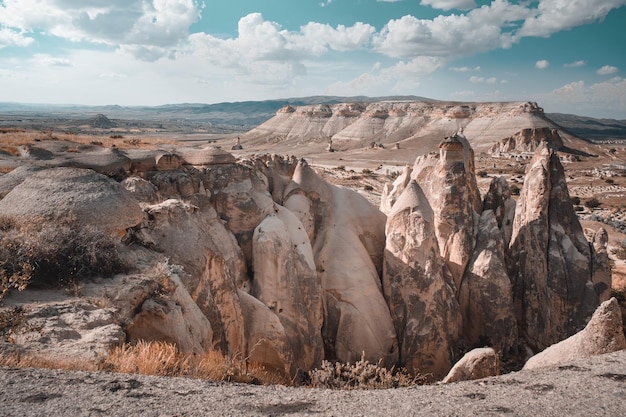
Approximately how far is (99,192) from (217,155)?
12.7 feet

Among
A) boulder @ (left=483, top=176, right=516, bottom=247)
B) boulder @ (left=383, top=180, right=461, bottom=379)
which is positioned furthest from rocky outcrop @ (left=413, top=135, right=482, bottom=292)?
boulder @ (left=383, top=180, right=461, bottom=379)

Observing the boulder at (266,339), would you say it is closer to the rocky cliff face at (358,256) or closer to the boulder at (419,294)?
the rocky cliff face at (358,256)

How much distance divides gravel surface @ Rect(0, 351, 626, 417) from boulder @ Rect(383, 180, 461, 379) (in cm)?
494

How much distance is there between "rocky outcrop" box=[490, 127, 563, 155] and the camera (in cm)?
5878

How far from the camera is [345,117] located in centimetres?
8594

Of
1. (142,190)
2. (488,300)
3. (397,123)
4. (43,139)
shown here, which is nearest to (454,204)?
(488,300)

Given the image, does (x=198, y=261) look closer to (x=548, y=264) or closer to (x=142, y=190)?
(x=142, y=190)

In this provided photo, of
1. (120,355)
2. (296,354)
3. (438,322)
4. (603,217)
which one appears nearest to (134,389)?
(120,355)

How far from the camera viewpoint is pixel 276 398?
3.12 metres

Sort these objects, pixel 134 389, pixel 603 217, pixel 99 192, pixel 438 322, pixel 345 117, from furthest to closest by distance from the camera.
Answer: pixel 345 117
pixel 603 217
pixel 438 322
pixel 99 192
pixel 134 389

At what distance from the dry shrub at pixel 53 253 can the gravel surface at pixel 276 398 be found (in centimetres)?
158

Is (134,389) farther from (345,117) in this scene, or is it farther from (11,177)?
(345,117)

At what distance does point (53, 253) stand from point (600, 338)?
6.02 m

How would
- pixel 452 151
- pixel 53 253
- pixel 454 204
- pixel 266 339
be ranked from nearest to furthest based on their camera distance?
pixel 53 253, pixel 266 339, pixel 454 204, pixel 452 151
